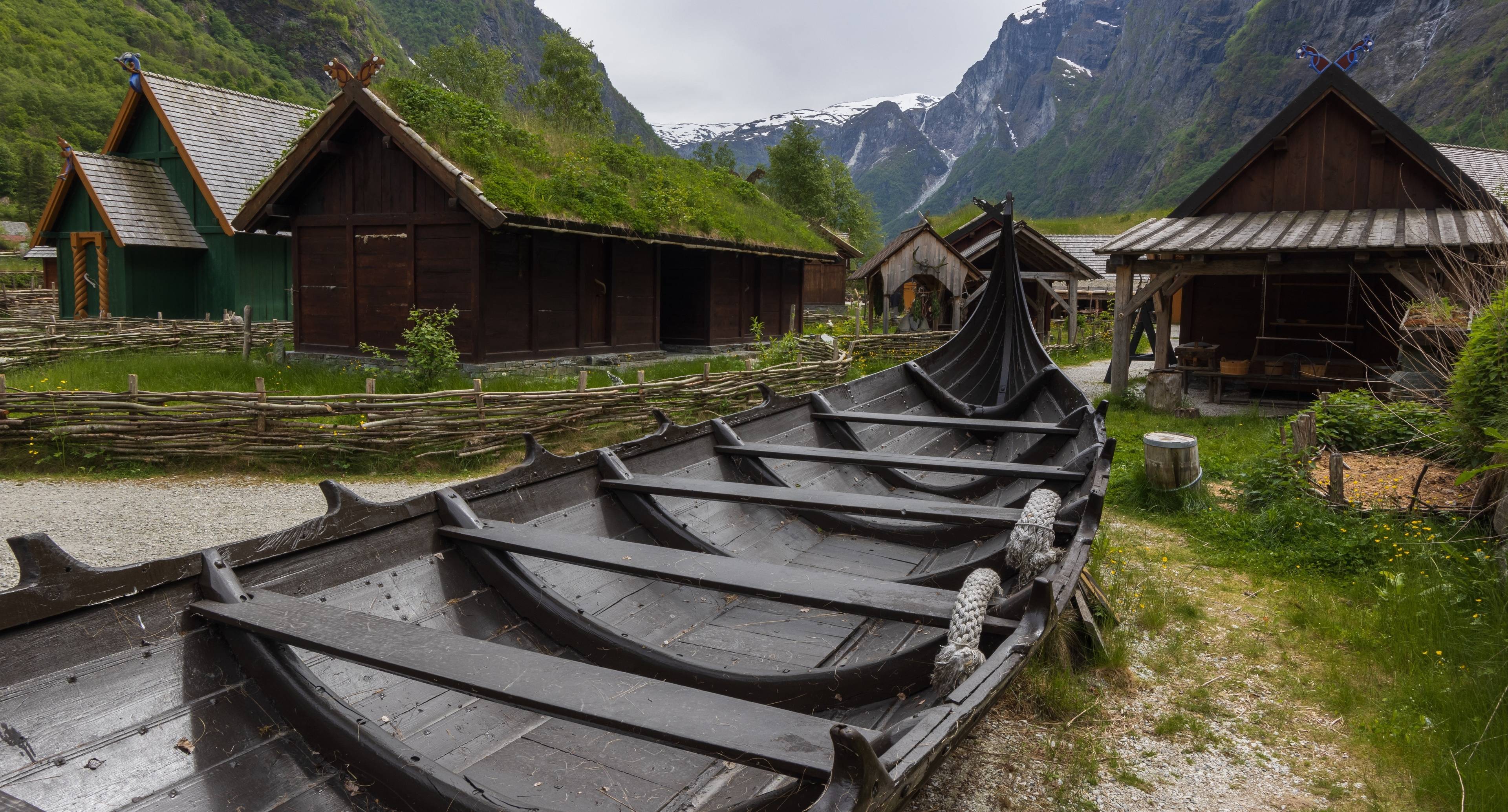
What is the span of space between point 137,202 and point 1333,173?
2593cm

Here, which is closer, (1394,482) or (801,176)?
(1394,482)

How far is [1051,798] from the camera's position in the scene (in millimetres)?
3680

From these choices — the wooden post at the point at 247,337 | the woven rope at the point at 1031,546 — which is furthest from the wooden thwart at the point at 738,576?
the wooden post at the point at 247,337

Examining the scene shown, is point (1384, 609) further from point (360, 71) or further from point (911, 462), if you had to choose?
point (360, 71)

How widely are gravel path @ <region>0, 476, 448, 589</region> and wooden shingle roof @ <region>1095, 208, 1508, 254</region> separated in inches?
451

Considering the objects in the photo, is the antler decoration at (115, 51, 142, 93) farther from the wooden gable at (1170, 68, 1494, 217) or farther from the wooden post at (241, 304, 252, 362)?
the wooden gable at (1170, 68, 1494, 217)

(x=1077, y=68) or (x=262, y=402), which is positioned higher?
(x=1077, y=68)

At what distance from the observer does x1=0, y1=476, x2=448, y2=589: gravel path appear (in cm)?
671

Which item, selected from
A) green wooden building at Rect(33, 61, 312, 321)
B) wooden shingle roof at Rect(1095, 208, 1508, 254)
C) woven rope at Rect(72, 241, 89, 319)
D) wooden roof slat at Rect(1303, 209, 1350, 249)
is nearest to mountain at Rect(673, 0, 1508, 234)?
wooden shingle roof at Rect(1095, 208, 1508, 254)

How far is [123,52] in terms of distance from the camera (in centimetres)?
6506

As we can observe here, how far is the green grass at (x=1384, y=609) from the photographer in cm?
384

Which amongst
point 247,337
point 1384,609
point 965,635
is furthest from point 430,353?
point 1384,609

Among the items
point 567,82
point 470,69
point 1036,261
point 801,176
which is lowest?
point 1036,261

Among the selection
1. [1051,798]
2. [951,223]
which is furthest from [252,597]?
[951,223]
